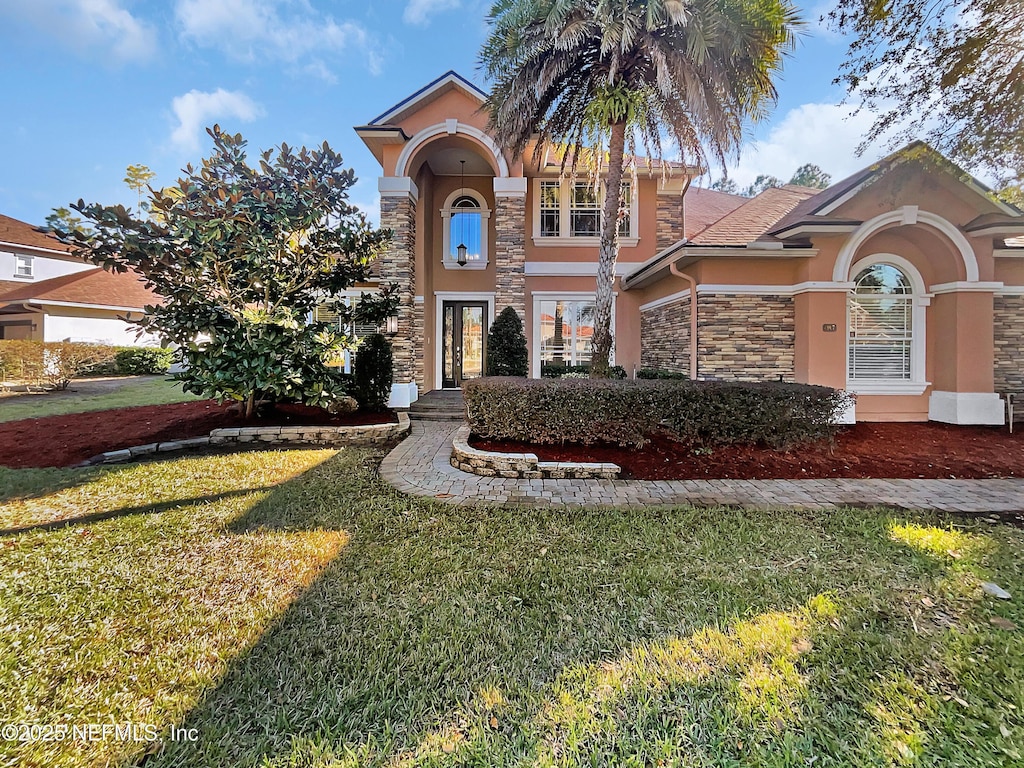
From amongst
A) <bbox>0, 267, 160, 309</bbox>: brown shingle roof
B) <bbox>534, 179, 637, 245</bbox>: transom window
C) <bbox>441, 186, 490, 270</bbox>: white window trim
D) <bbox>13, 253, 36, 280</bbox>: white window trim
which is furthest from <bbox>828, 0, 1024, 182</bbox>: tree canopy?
<bbox>13, 253, 36, 280</bbox>: white window trim

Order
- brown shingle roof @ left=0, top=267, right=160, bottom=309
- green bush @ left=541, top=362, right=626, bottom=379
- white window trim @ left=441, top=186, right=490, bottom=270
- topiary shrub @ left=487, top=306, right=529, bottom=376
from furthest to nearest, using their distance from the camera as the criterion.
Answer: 1. brown shingle roof @ left=0, top=267, right=160, bottom=309
2. white window trim @ left=441, top=186, right=490, bottom=270
3. green bush @ left=541, top=362, right=626, bottom=379
4. topiary shrub @ left=487, top=306, right=529, bottom=376

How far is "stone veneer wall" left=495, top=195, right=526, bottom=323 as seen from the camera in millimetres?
11203

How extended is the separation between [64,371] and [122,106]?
29.4 feet

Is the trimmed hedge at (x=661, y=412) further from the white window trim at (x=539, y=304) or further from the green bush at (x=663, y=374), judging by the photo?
the white window trim at (x=539, y=304)

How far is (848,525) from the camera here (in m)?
4.38

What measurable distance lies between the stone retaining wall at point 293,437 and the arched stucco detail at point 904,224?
9592 millimetres

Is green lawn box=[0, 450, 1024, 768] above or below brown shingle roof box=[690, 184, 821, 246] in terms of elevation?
below

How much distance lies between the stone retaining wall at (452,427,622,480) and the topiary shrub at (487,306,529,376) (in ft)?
15.6

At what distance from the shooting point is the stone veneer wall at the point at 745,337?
898 cm

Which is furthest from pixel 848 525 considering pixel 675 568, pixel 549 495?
pixel 549 495

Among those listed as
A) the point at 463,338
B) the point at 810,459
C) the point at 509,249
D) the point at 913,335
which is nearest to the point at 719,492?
the point at 810,459

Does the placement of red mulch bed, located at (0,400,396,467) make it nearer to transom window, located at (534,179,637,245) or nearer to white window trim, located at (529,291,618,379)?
white window trim, located at (529,291,618,379)

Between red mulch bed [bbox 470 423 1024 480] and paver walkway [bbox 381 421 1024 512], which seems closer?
paver walkway [bbox 381 421 1024 512]

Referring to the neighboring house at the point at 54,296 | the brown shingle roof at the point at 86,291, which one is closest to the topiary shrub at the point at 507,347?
the neighboring house at the point at 54,296
